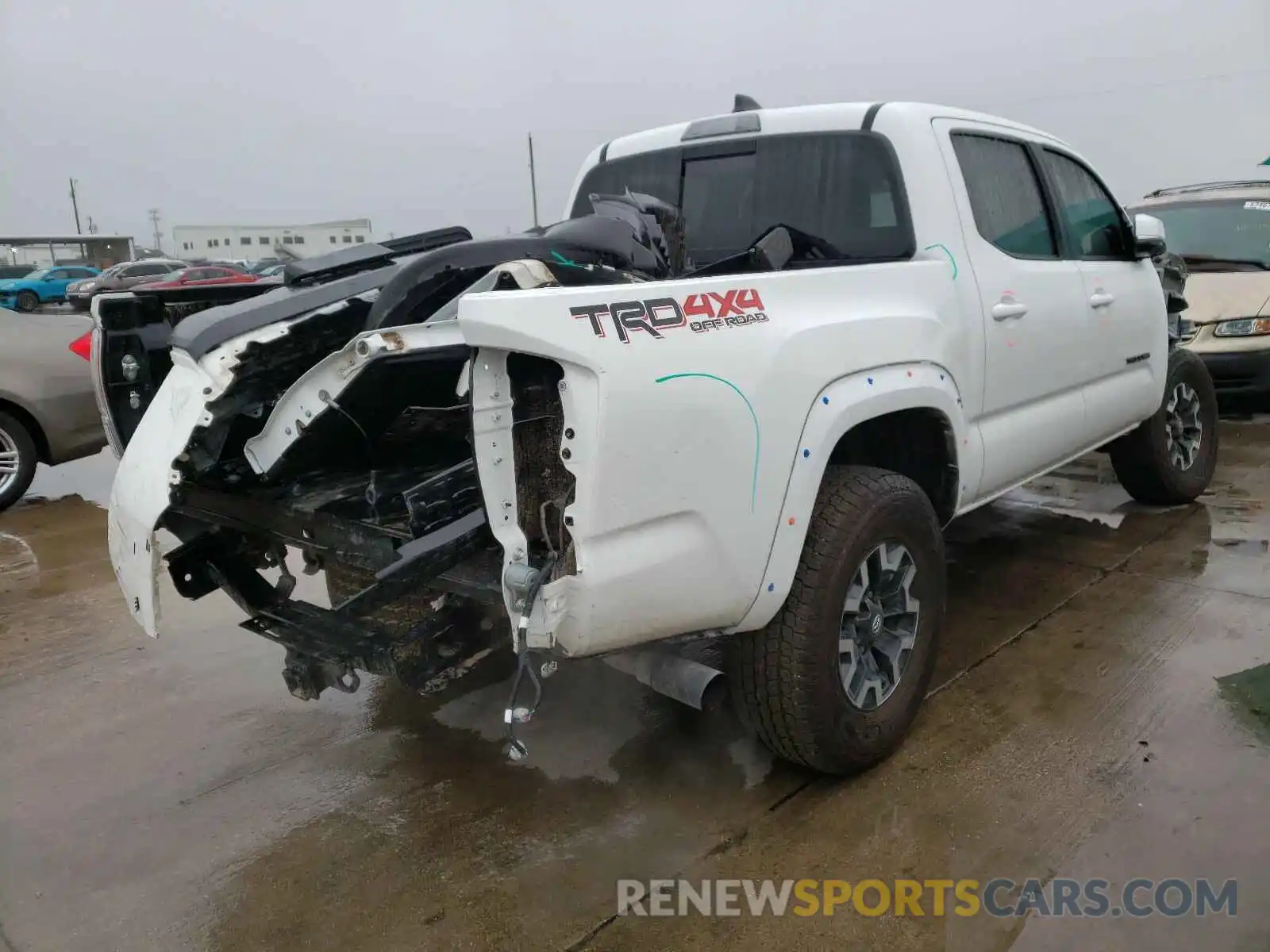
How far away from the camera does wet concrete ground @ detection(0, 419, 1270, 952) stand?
2426 mm

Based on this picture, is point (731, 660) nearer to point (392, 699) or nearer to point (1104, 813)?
point (1104, 813)

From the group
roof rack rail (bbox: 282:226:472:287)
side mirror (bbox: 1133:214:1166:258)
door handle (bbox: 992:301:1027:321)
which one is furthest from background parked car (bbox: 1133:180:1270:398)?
roof rack rail (bbox: 282:226:472:287)

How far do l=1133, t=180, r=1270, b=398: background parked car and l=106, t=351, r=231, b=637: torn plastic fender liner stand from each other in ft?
22.0

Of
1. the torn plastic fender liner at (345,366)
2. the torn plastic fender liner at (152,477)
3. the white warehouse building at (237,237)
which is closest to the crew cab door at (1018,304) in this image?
the torn plastic fender liner at (345,366)

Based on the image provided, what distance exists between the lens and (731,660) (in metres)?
2.74

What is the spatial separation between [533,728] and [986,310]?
7.29 feet

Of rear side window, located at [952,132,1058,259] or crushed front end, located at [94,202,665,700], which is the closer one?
crushed front end, located at [94,202,665,700]

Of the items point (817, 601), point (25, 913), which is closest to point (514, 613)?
point (817, 601)

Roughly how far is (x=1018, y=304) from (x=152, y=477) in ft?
9.87

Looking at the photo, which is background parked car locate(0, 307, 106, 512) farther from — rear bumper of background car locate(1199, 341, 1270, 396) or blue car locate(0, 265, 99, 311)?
blue car locate(0, 265, 99, 311)

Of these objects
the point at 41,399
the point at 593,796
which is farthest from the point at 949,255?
the point at 41,399

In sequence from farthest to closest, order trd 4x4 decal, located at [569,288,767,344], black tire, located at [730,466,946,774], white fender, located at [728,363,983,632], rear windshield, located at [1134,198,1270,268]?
rear windshield, located at [1134,198,1270,268] → black tire, located at [730,466,946,774] → white fender, located at [728,363,983,632] → trd 4x4 decal, located at [569,288,767,344]

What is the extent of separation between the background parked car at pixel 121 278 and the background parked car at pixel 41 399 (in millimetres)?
20247

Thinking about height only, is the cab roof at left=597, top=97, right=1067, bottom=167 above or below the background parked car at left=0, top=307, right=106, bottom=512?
above
